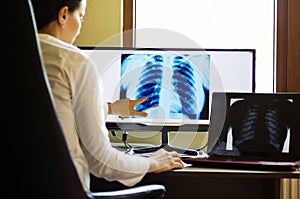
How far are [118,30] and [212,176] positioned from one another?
1.11m

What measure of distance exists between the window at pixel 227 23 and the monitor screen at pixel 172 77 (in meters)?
0.31

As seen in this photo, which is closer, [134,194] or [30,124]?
[30,124]

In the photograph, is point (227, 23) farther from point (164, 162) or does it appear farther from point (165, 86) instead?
point (164, 162)

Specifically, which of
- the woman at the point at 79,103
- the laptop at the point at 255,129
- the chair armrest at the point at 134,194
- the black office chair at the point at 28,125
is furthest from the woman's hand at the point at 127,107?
the black office chair at the point at 28,125

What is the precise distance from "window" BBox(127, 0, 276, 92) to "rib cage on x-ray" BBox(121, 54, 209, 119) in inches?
14.8

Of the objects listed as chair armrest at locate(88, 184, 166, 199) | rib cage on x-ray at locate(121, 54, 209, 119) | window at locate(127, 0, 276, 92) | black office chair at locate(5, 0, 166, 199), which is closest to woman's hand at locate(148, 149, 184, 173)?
chair armrest at locate(88, 184, 166, 199)

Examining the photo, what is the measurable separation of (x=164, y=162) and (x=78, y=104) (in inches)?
15.7

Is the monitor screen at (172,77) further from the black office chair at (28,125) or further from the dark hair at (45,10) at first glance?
the black office chair at (28,125)

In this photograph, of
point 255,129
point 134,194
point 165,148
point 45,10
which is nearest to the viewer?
point 134,194

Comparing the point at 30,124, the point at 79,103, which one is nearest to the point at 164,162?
the point at 79,103

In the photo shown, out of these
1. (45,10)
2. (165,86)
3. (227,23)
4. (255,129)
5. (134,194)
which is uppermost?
(227,23)

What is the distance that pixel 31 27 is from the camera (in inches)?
36.8

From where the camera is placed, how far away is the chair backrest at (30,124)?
0.93 meters

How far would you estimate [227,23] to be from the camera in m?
2.50
